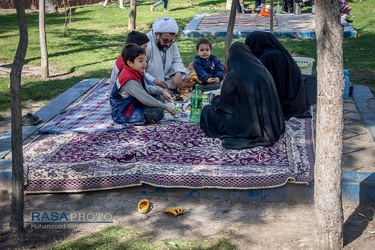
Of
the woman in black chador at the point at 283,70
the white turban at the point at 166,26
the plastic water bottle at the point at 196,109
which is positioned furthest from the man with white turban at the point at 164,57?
the woman in black chador at the point at 283,70

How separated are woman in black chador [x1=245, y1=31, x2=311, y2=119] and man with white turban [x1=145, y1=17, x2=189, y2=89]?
51.6 inches

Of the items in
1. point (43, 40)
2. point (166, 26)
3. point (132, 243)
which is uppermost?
point (166, 26)

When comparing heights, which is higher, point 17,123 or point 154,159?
point 17,123

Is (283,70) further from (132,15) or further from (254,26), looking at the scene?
Result: (132,15)

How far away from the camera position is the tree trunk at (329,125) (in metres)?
2.54

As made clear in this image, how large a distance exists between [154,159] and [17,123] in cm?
141

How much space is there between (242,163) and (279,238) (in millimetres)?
1012

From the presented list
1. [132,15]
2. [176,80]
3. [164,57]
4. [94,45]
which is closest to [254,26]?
[132,15]

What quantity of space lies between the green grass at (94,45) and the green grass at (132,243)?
3727 mm

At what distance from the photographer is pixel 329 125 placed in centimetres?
265

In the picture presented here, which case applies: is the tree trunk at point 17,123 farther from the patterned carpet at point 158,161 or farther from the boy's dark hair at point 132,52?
the boy's dark hair at point 132,52

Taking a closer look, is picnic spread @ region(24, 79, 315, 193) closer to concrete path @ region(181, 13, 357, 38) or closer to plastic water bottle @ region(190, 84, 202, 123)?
plastic water bottle @ region(190, 84, 202, 123)

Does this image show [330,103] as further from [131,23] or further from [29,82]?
[131,23]

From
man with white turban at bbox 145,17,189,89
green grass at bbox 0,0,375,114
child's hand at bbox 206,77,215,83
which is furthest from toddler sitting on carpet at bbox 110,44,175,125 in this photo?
green grass at bbox 0,0,375,114
